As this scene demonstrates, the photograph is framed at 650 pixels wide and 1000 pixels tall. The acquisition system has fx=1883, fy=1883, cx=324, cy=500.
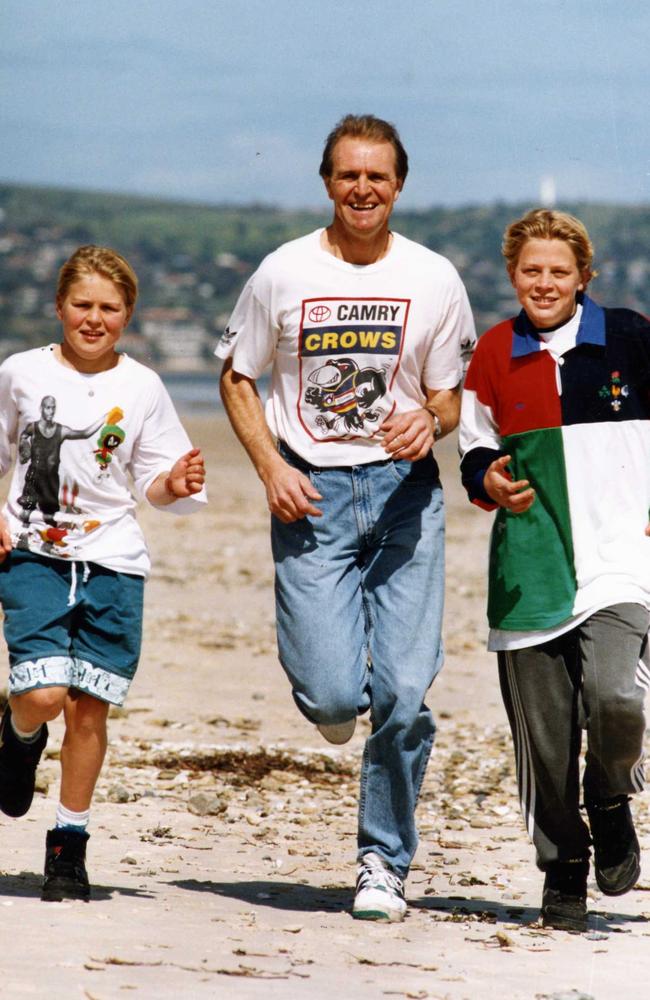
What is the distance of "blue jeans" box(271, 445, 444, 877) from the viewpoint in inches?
235

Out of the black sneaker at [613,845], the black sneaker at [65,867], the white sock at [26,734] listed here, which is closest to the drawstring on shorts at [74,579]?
the white sock at [26,734]

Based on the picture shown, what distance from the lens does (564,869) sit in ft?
19.3

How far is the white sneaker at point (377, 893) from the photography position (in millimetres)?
5840

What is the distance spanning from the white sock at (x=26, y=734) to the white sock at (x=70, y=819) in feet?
0.79

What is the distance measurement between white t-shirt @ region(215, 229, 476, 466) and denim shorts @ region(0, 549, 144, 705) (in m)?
0.77

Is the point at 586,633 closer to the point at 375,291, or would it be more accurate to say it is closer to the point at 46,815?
the point at 375,291

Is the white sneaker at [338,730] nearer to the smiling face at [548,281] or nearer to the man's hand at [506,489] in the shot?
the man's hand at [506,489]

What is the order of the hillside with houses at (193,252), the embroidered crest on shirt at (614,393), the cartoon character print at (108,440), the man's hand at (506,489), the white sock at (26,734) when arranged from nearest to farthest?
1. the man's hand at (506,489)
2. the embroidered crest on shirt at (614,393)
3. the cartoon character print at (108,440)
4. the white sock at (26,734)
5. the hillside with houses at (193,252)

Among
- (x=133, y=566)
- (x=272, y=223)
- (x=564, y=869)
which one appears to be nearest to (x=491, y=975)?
(x=564, y=869)

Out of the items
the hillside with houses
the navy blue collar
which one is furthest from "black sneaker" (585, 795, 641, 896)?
the hillside with houses

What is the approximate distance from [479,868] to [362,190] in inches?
99.9

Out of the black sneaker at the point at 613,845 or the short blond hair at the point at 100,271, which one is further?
the short blond hair at the point at 100,271

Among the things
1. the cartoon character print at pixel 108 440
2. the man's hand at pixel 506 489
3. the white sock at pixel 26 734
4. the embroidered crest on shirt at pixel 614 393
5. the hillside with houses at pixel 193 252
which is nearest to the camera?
the man's hand at pixel 506 489

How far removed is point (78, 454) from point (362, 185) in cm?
123
